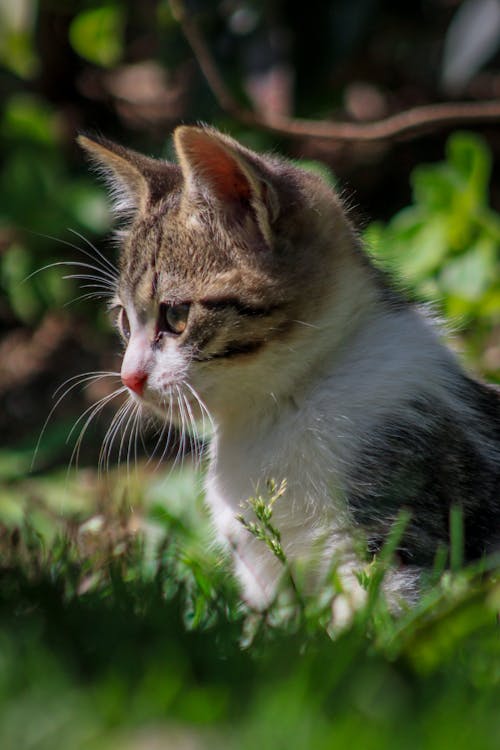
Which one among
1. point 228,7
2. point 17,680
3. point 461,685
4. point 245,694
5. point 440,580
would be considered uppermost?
point 228,7

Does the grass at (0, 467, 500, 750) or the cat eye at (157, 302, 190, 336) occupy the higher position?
the cat eye at (157, 302, 190, 336)

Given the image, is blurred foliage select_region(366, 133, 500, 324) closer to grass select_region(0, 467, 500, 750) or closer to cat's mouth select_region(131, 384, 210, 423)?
cat's mouth select_region(131, 384, 210, 423)

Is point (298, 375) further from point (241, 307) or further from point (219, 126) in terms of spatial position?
point (219, 126)

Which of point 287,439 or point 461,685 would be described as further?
point 287,439

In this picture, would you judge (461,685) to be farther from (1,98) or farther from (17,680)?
(1,98)

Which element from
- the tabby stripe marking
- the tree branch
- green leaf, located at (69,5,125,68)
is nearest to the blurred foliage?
the tree branch

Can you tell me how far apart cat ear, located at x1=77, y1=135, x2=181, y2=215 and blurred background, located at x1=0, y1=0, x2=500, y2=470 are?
594mm

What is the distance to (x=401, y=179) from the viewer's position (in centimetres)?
629

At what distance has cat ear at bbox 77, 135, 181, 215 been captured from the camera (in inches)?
121

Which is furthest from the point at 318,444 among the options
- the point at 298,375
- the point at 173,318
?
the point at 173,318

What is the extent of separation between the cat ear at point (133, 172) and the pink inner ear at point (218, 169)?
31 centimetres

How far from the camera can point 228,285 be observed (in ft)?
8.99

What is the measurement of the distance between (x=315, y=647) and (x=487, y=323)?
2.85m

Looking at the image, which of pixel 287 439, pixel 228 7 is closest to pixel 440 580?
pixel 287 439
